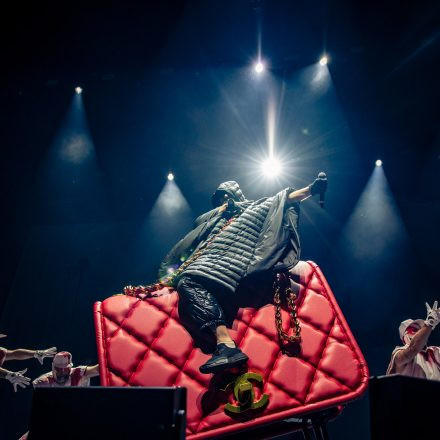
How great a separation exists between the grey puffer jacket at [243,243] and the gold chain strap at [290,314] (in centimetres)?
22

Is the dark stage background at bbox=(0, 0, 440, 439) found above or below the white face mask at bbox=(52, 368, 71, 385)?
above

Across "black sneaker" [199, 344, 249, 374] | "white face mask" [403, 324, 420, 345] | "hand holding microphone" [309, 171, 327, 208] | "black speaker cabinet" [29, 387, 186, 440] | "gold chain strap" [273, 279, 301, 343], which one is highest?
"hand holding microphone" [309, 171, 327, 208]

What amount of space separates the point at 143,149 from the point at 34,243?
2.71 meters

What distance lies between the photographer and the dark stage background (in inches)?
177

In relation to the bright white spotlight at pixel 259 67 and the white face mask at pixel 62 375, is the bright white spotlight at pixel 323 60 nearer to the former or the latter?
the bright white spotlight at pixel 259 67

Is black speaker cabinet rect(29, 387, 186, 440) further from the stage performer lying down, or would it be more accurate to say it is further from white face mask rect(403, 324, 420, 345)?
white face mask rect(403, 324, 420, 345)

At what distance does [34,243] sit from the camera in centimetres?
555

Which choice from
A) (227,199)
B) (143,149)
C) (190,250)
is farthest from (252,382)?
(143,149)

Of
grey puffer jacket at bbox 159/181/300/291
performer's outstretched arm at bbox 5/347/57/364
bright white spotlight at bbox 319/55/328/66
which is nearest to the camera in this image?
grey puffer jacket at bbox 159/181/300/291

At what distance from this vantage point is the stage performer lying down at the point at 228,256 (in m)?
2.38

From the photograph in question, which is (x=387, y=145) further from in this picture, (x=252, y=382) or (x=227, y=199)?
(x=252, y=382)

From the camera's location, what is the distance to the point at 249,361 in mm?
2291

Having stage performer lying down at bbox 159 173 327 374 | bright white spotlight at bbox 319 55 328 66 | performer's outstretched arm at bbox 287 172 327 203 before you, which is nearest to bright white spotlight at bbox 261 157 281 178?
bright white spotlight at bbox 319 55 328 66

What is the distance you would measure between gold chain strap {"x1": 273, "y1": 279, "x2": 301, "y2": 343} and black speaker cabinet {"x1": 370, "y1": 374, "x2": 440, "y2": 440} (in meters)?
1.09
